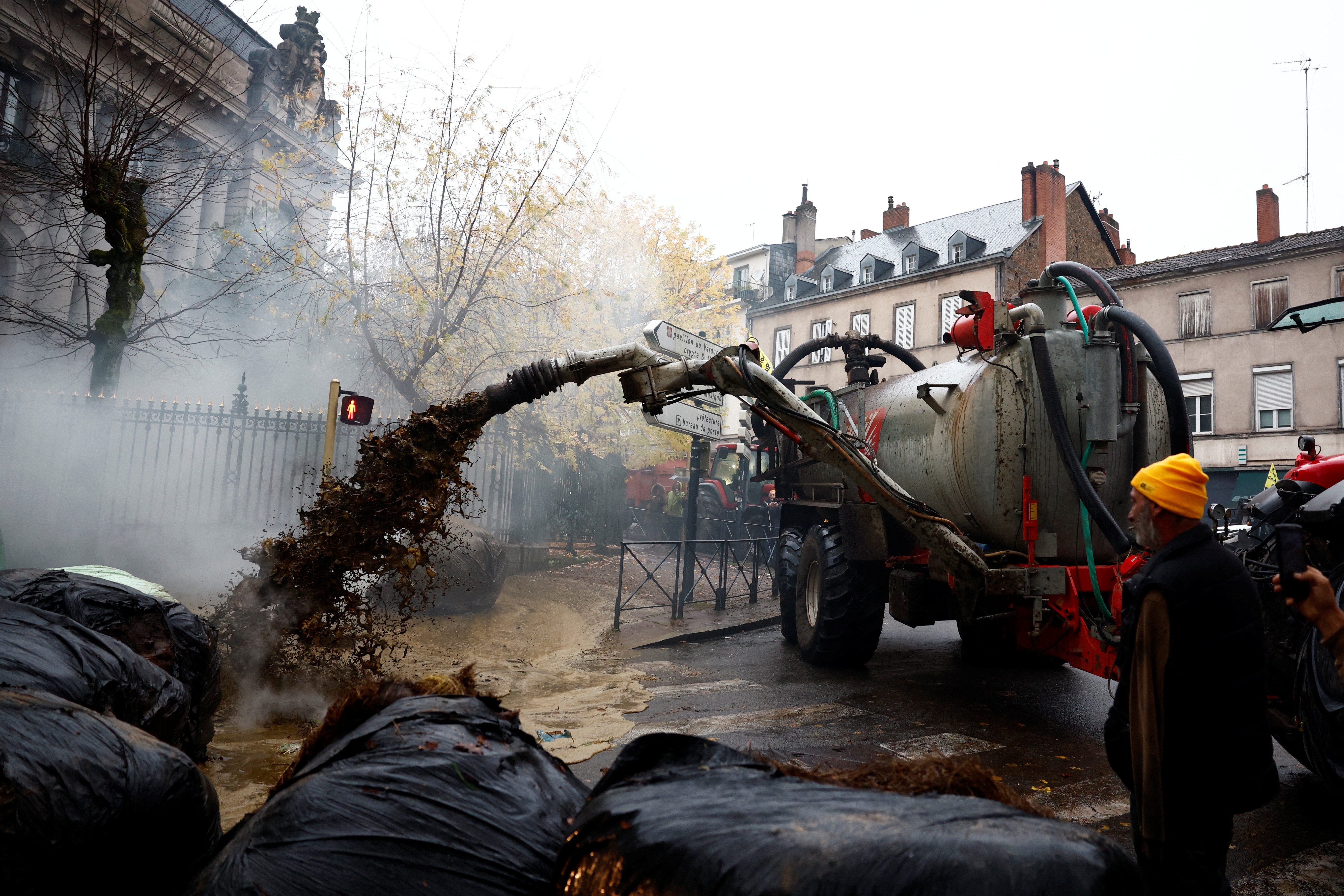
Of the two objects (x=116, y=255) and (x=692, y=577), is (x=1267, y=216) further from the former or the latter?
(x=116, y=255)

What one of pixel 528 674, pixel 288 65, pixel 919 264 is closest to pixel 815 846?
pixel 528 674

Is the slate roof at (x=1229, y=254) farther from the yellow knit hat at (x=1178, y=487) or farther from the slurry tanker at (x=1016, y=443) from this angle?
the yellow knit hat at (x=1178, y=487)

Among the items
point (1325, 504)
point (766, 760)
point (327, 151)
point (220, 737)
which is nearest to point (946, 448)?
point (1325, 504)

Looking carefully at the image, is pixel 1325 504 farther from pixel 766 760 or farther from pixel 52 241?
pixel 52 241

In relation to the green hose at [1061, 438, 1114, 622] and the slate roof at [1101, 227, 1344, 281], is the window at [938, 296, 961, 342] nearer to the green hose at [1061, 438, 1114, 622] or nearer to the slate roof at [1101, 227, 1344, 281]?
the slate roof at [1101, 227, 1344, 281]

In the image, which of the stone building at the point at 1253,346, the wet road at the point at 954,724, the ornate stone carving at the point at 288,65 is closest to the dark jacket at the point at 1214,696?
the wet road at the point at 954,724

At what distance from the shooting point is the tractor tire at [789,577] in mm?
8641

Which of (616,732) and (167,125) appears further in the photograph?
(167,125)

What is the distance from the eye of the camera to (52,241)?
1345cm

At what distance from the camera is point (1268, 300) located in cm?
2348

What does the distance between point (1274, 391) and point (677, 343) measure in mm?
24686

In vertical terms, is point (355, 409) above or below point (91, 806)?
above

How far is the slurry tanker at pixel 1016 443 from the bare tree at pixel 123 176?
5959 mm

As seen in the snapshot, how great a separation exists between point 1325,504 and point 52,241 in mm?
17402
